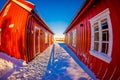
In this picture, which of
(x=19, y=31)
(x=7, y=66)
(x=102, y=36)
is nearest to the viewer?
(x=102, y=36)

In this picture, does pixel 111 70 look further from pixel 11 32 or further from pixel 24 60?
pixel 11 32

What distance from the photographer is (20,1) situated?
26.6ft

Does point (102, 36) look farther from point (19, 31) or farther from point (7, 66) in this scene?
point (19, 31)

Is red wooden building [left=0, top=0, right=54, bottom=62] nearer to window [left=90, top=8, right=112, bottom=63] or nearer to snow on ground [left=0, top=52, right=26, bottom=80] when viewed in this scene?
snow on ground [left=0, top=52, right=26, bottom=80]

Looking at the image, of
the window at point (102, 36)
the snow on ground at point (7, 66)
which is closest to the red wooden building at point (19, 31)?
the snow on ground at point (7, 66)

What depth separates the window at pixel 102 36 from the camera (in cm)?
348

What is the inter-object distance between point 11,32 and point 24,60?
2.19 metres

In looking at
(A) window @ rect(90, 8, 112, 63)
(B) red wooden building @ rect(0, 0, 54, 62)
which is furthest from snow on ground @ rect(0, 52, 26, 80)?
(A) window @ rect(90, 8, 112, 63)

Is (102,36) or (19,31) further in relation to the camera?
(19,31)

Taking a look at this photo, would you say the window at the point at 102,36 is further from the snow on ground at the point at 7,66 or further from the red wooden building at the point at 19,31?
the red wooden building at the point at 19,31

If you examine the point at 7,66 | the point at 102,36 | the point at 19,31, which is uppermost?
the point at 19,31

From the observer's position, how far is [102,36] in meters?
4.48

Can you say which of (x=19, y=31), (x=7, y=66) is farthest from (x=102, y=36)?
(x=19, y=31)

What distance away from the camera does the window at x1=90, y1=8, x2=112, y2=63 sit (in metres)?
3.48
